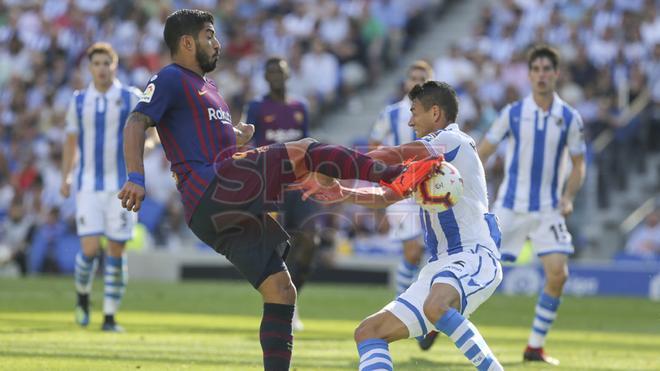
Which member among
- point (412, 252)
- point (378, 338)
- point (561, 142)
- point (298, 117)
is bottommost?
point (378, 338)

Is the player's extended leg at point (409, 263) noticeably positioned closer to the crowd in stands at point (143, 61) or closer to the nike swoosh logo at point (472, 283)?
the nike swoosh logo at point (472, 283)

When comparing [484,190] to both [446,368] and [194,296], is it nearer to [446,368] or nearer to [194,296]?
[446,368]

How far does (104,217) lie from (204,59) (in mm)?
5793

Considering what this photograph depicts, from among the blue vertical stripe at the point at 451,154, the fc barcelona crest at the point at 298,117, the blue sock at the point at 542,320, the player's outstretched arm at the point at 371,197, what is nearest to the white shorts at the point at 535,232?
the blue sock at the point at 542,320

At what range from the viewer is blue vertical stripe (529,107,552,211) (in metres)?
11.7

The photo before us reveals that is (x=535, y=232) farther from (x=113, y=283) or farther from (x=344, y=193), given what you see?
(x=113, y=283)

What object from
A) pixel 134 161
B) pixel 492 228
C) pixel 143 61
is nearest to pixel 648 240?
pixel 143 61

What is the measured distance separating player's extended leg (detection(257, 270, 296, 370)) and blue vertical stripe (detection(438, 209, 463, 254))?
111cm

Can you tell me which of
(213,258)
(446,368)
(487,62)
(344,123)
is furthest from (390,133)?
(344,123)

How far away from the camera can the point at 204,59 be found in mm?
7793

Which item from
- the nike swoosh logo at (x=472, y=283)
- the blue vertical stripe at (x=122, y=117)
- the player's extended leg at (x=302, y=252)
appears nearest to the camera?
the nike swoosh logo at (x=472, y=283)

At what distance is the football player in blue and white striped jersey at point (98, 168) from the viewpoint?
13.1 metres

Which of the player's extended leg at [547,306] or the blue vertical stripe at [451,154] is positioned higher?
the blue vertical stripe at [451,154]

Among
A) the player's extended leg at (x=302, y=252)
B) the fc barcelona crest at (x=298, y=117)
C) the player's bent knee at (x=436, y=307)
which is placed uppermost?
the fc barcelona crest at (x=298, y=117)
